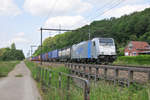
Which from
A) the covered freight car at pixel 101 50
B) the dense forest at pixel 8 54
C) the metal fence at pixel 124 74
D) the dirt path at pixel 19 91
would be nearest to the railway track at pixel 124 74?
the metal fence at pixel 124 74

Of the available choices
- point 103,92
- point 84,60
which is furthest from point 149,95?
point 84,60

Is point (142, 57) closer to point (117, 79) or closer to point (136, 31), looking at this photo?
point (117, 79)

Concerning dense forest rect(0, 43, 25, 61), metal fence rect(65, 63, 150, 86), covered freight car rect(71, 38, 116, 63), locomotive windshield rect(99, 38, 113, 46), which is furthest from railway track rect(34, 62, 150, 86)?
dense forest rect(0, 43, 25, 61)

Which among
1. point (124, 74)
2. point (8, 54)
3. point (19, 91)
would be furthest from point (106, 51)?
point (8, 54)

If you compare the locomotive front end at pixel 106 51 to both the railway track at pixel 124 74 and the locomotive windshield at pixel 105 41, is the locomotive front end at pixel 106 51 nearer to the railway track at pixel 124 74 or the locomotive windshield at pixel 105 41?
the locomotive windshield at pixel 105 41

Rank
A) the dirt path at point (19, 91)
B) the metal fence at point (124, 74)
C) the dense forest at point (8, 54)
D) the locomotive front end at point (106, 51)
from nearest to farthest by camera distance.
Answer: the metal fence at point (124, 74)
the dirt path at point (19, 91)
the locomotive front end at point (106, 51)
the dense forest at point (8, 54)

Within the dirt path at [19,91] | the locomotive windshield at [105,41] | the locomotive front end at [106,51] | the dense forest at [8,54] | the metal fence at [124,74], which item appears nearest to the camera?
the metal fence at [124,74]

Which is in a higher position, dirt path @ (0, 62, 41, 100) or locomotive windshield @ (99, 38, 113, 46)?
locomotive windshield @ (99, 38, 113, 46)

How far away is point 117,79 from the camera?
28.2 ft

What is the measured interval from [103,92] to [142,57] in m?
30.2

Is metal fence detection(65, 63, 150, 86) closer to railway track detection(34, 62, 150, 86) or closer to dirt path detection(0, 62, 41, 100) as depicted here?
railway track detection(34, 62, 150, 86)

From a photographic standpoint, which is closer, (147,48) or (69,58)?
(69,58)

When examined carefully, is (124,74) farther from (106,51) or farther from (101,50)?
(106,51)

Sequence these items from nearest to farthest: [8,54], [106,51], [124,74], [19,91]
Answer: [124,74]
[19,91]
[106,51]
[8,54]
